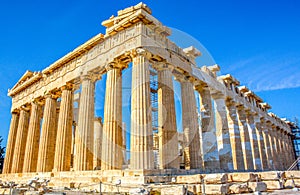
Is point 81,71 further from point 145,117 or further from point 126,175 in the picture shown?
point 126,175

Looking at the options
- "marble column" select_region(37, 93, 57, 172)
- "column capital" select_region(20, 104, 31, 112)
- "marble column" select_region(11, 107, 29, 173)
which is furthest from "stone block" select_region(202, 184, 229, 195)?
"column capital" select_region(20, 104, 31, 112)

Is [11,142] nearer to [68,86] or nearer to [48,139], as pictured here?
[48,139]

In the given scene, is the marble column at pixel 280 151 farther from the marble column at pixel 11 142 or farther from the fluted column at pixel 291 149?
the marble column at pixel 11 142

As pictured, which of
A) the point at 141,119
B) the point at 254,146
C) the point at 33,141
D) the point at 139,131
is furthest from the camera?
the point at 254,146

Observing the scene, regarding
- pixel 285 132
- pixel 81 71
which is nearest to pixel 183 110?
pixel 81 71

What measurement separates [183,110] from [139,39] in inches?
236

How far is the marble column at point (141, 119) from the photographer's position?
12.4 meters

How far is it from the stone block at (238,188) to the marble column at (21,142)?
2230 cm

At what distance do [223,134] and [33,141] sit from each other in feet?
55.0

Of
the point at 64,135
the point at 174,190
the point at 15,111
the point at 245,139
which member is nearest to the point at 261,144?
the point at 245,139

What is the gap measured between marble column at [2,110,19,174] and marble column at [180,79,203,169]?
19.0 m

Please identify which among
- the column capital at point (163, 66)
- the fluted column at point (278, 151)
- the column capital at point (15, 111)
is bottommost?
the fluted column at point (278, 151)

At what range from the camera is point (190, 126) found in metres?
16.9

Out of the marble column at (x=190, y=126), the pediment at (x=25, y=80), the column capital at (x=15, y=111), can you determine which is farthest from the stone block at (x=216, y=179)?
the column capital at (x=15, y=111)
